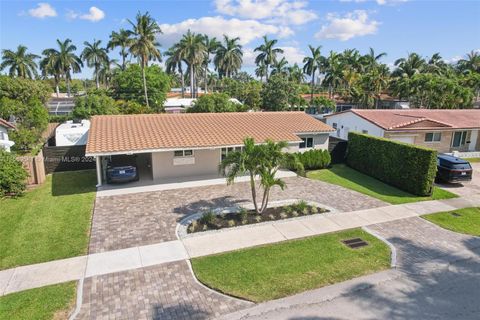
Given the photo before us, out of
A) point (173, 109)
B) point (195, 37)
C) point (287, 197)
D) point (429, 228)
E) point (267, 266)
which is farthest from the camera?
point (195, 37)

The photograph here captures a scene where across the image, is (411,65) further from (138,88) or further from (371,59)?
(138,88)

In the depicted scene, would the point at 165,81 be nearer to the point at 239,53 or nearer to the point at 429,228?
the point at 239,53

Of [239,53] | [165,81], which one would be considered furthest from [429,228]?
[239,53]

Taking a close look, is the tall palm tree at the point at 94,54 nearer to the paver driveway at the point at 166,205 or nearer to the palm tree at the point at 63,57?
the palm tree at the point at 63,57

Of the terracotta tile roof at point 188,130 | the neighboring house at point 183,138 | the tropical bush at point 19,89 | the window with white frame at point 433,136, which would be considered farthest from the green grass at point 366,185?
the tropical bush at point 19,89

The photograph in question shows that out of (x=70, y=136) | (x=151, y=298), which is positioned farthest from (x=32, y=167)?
(x=151, y=298)

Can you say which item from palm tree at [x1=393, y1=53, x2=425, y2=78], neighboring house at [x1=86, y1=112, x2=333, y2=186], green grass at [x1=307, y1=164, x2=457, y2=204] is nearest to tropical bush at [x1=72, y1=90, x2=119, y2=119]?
neighboring house at [x1=86, y1=112, x2=333, y2=186]

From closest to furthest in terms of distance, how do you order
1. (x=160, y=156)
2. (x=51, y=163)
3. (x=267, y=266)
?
(x=267, y=266), (x=160, y=156), (x=51, y=163)
